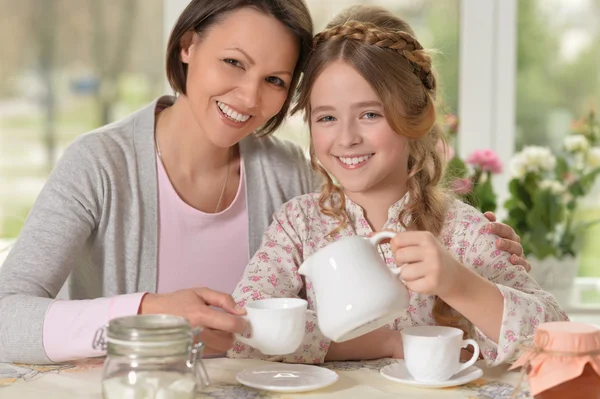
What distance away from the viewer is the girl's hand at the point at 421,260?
1285 mm

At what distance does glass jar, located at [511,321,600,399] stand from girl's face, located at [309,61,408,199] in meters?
0.56

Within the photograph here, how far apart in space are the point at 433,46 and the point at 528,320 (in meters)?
1.84

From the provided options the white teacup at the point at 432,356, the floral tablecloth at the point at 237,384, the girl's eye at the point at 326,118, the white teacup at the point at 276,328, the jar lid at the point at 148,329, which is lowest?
the floral tablecloth at the point at 237,384

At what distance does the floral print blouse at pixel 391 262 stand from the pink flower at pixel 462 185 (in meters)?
0.30

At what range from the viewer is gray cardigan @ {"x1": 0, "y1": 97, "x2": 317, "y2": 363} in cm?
155

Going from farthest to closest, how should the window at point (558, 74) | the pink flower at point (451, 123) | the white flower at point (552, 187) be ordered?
the window at point (558, 74) < the white flower at point (552, 187) < the pink flower at point (451, 123)

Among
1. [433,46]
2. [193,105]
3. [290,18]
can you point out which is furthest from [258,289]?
[433,46]

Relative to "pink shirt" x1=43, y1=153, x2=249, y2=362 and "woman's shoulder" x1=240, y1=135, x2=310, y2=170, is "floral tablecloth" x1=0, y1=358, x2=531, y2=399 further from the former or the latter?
→ "woman's shoulder" x1=240, y1=135, x2=310, y2=170

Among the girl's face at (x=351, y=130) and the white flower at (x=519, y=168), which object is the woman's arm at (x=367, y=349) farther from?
the white flower at (x=519, y=168)

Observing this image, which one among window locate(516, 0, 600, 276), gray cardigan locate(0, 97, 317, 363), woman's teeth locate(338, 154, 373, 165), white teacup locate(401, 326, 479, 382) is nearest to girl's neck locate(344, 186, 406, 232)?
woman's teeth locate(338, 154, 373, 165)

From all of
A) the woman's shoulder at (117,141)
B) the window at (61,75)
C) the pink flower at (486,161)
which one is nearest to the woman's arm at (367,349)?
the woman's shoulder at (117,141)

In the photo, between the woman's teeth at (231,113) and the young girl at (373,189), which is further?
the woman's teeth at (231,113)

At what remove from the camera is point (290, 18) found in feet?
5.54

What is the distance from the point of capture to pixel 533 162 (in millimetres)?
2732
